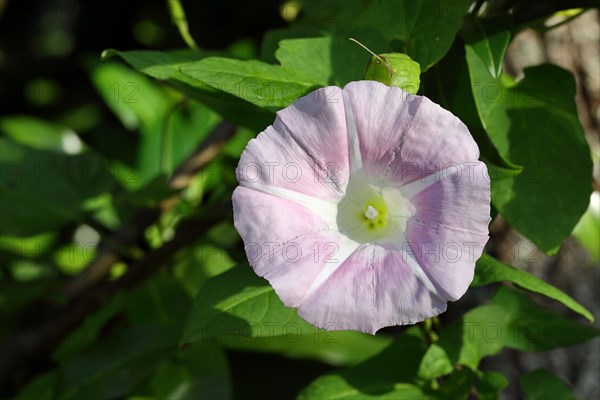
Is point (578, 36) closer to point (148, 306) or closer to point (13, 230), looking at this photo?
point (148, 306)

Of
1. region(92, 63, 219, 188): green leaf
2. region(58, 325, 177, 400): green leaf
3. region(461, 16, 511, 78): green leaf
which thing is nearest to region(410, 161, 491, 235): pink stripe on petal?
region(461, 16, 511, 78): green leaf

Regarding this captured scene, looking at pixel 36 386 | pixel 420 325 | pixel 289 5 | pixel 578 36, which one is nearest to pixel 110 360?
pixel 36 386

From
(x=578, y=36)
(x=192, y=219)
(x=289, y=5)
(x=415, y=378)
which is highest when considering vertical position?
(x=289, y=5)

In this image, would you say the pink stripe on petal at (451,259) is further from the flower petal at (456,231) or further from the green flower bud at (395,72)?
the green flower bud at (395,72)

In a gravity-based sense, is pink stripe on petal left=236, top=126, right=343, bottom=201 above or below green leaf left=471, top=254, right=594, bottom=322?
above

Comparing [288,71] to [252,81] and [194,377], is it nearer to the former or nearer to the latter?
[252,81]

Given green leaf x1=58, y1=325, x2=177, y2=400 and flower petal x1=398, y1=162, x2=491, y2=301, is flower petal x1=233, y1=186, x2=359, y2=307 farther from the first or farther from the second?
green leaf x1=58, y1=325, x2=177, y2=400

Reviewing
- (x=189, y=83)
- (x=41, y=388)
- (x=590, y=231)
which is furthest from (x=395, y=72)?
(x=41, y=388)
